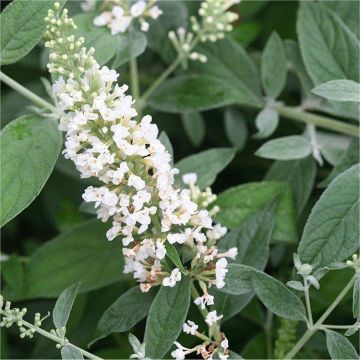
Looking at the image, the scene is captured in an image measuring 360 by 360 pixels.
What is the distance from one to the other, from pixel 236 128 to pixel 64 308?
655 mm

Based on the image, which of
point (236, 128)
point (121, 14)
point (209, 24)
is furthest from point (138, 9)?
point (236, 128)

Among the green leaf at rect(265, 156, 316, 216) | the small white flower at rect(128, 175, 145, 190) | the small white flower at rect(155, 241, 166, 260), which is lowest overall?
the green leaf at rect(265, 156, 316, 216)

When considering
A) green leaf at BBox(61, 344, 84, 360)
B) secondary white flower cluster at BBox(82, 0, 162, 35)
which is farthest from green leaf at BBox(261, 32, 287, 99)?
green leaf at BBox(61, 344, 84, 360)

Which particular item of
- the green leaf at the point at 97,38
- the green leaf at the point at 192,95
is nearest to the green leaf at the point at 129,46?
the green leaf at the point at 97,38

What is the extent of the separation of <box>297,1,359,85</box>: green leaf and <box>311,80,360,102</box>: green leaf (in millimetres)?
239

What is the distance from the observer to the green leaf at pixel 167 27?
1.38 meters

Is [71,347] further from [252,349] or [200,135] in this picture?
[200,135]

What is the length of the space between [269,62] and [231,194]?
307mm

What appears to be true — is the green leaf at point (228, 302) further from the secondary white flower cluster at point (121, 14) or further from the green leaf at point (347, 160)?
the secondary white flower cluster at point (121, 14)

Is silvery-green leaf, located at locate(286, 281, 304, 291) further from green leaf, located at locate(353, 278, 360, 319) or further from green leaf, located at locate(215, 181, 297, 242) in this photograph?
green leaf, located at locate(215, 181, 297, 242)

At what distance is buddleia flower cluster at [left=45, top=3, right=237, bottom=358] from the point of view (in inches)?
33.2

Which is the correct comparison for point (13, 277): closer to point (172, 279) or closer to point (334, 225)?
point (172, 279)

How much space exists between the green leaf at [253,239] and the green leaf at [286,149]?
0.10 metres

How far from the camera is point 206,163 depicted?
1187mm
